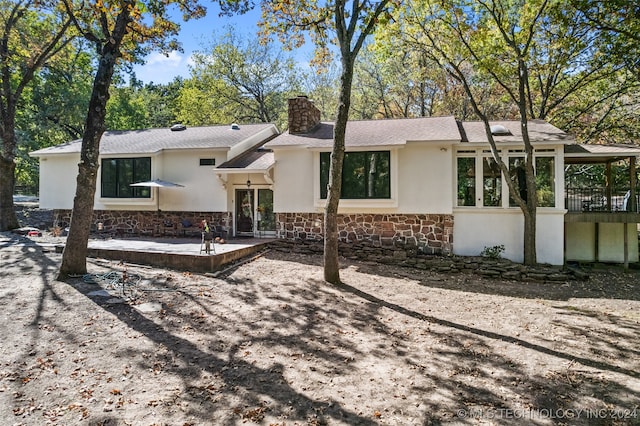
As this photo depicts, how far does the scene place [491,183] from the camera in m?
11.9

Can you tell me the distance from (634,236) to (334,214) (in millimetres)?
11156

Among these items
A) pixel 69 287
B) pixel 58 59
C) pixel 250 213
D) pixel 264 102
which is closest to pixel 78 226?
pixel 69 287

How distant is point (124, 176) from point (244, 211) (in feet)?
17.0

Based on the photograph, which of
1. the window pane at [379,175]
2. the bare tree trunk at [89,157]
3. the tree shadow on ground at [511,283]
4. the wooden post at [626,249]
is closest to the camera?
the bare tree trunk at [89,157]

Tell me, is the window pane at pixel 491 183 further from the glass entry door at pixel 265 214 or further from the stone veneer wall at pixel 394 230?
the glass entry door at pixel 265 214

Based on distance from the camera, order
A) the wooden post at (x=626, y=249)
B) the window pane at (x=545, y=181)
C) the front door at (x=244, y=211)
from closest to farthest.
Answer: the window pane at (x=545, y=181)
the wooden post at (x=626, y=249)
the front door at (x=244, y=211)

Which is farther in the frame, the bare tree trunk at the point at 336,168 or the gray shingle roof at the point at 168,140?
the gray shingle roof at the point at 168,140

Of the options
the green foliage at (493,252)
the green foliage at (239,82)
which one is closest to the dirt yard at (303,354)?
the green foliage at (493,252)

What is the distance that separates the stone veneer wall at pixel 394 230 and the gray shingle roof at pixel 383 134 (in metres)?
2.41

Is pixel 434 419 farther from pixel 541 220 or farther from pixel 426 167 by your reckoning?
pixel 541 220

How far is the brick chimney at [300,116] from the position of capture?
13.6 metres

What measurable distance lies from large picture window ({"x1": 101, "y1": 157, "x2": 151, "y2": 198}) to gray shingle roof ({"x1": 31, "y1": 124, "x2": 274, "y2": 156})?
16.3 inches

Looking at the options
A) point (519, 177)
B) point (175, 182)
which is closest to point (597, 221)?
point (519, 177)

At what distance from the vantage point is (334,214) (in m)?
8.45
